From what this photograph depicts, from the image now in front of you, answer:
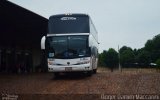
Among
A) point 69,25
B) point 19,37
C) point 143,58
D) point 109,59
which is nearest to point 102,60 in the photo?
point 109,59

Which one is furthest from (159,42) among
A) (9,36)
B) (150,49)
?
(9,36)

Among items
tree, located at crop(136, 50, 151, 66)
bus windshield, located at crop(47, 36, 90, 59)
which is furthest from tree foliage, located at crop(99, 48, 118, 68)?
bus windshield, located at crop(47, 36, 90, 59)

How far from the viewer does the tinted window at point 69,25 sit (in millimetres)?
23938

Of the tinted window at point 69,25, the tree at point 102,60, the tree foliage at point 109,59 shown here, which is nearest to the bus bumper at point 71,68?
the tinted window at point 69,25

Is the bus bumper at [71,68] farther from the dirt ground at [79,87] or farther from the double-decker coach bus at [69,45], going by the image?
the dirt ground at [79,87]

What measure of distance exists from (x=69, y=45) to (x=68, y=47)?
0.42 ft

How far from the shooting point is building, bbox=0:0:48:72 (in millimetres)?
28761

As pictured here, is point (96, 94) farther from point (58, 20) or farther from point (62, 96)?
point (58, 20)

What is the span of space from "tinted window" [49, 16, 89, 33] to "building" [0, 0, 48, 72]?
283 cm

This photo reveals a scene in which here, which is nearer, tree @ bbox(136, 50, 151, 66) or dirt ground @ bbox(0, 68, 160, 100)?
dirt ground @ bbox(0, 68, 160, 100)

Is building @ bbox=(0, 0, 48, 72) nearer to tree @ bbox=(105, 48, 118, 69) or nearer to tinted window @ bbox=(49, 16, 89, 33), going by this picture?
tinted window @ bbox=(49, 16, 89, 33)

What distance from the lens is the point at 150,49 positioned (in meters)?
109

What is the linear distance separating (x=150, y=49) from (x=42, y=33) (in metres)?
70.0

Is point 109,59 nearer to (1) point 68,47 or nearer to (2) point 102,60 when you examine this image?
(2) point 102,60
